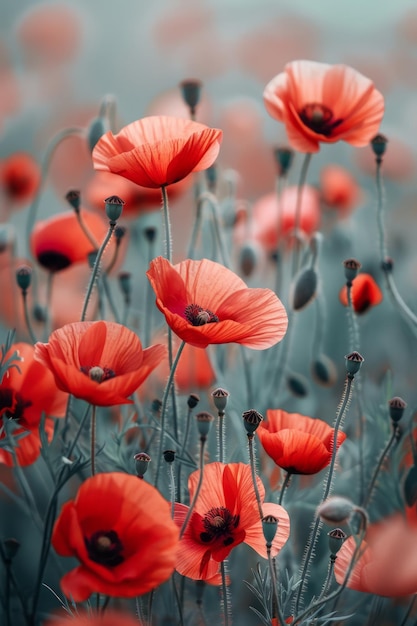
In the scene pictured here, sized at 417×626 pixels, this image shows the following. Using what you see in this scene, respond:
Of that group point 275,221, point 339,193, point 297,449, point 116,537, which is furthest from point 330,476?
point 339,193

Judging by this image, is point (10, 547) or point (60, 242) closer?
point (10, 547)

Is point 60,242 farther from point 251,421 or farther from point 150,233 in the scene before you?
point 251,421

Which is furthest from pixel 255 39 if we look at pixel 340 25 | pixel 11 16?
pixel 11 16

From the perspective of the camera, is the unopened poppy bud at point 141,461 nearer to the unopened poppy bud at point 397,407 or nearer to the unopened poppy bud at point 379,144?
the unopened poppy bud at point 397,407

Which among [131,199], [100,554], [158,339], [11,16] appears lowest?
[100,554]

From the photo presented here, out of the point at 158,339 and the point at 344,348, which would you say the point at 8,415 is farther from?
the point at 344,348
